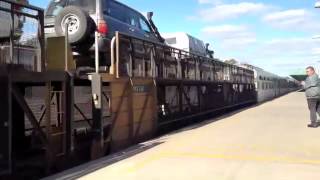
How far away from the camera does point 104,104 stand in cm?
1255

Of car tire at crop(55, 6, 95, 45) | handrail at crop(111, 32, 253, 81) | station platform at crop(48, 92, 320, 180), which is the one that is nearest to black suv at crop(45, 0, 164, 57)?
car tire at crop(55, 6, 95, 45)

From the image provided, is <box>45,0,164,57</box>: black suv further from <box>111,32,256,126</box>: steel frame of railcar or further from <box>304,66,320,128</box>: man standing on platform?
<box>304,66,320,128</box>: man standing on platform

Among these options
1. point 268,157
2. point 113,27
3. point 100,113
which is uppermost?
point 113,27

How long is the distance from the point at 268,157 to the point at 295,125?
6.99 meters

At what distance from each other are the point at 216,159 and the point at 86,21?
413 cm

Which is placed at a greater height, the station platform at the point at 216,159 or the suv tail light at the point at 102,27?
the suv tail light at the point at 102,27

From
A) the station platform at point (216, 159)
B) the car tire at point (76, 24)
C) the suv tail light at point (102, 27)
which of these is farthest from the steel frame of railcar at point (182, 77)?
the station platform at point (216, 159)

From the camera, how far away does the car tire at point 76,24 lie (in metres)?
11.6

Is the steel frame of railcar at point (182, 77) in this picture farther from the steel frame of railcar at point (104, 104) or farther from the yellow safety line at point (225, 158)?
the yellow safety line at point (225, 158)

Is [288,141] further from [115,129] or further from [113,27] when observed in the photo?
[113,27]

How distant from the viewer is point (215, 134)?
13906mm

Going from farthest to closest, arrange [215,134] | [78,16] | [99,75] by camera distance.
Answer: [215,134] < [78,16] < [99,75]

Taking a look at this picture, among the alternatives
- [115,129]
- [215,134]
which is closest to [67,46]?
[115,129]

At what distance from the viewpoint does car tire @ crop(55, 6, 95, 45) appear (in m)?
11.6
